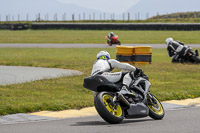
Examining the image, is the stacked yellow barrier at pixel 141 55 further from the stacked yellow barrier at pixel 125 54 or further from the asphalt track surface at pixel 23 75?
the asphalt track surface at pixel 23 75

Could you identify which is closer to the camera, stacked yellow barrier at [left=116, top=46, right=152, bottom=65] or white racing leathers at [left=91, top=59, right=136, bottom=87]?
white racing leathers at [left=91, top=59, right=136, bottom=87]

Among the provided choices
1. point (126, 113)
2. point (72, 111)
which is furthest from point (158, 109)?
point (72, 111)

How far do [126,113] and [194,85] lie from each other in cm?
700

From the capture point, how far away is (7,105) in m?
11.1

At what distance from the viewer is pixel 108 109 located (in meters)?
9.05

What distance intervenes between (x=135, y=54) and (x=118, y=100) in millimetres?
13871

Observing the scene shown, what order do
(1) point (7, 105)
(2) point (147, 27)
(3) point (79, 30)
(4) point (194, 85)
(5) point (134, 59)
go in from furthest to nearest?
(3) point (79, 30) < (2) point (147, 27) < (5) point (134, 59) < (4) point (194, 85) < (1) point (7, 105)

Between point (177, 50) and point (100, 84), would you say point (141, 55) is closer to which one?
point (177, 50)

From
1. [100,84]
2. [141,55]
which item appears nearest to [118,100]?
[100,84]

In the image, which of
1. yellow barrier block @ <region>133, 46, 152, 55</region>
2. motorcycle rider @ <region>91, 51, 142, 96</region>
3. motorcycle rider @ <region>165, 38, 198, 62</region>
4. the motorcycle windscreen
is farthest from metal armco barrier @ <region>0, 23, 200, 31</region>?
the motorcycle windscreen

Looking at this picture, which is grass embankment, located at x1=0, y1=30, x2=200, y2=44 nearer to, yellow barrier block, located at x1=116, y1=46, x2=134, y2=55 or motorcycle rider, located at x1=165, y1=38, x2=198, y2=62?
motorcycle rider, located at x1=165, y1=38, x2=198, y2=62

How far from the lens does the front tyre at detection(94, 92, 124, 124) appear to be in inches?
351

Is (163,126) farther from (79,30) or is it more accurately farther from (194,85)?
(79,30)

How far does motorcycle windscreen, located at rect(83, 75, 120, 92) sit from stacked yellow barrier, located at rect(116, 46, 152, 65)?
13.6 metres
